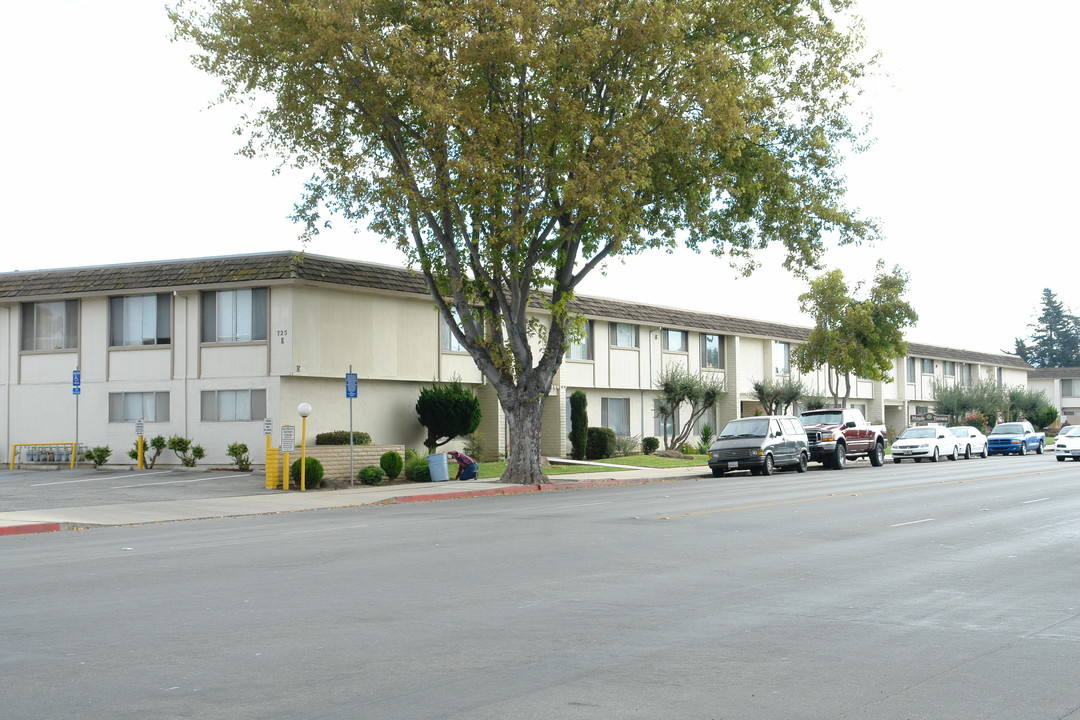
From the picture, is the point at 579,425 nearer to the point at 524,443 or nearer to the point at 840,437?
the point at 840,437

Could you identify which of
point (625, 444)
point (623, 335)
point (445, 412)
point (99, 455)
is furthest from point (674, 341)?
point (99, 455)

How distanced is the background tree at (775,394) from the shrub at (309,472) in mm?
29219

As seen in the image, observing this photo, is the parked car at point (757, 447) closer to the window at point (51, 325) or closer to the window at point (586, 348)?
the window at point (586, 348)

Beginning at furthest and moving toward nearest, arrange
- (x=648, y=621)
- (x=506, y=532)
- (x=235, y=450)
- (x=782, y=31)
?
(x=235, y=450)
(x=782, y=31)
(x=506, y=532)
(x=648, y=621)

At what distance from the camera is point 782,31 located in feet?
101

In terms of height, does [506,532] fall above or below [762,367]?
below

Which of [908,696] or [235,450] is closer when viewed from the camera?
[908,696]

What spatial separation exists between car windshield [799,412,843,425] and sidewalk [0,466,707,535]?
35.4 feet

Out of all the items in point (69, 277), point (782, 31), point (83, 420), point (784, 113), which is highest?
point (782, 31)

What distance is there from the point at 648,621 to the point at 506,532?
7.65 m

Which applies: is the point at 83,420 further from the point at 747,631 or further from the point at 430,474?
the point at 747,631

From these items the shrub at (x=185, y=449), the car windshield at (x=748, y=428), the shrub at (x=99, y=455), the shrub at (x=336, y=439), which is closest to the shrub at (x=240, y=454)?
the shrub at (x=185, y=449)

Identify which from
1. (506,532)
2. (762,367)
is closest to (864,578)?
(506,532)

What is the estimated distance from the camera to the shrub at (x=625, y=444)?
4562cm
